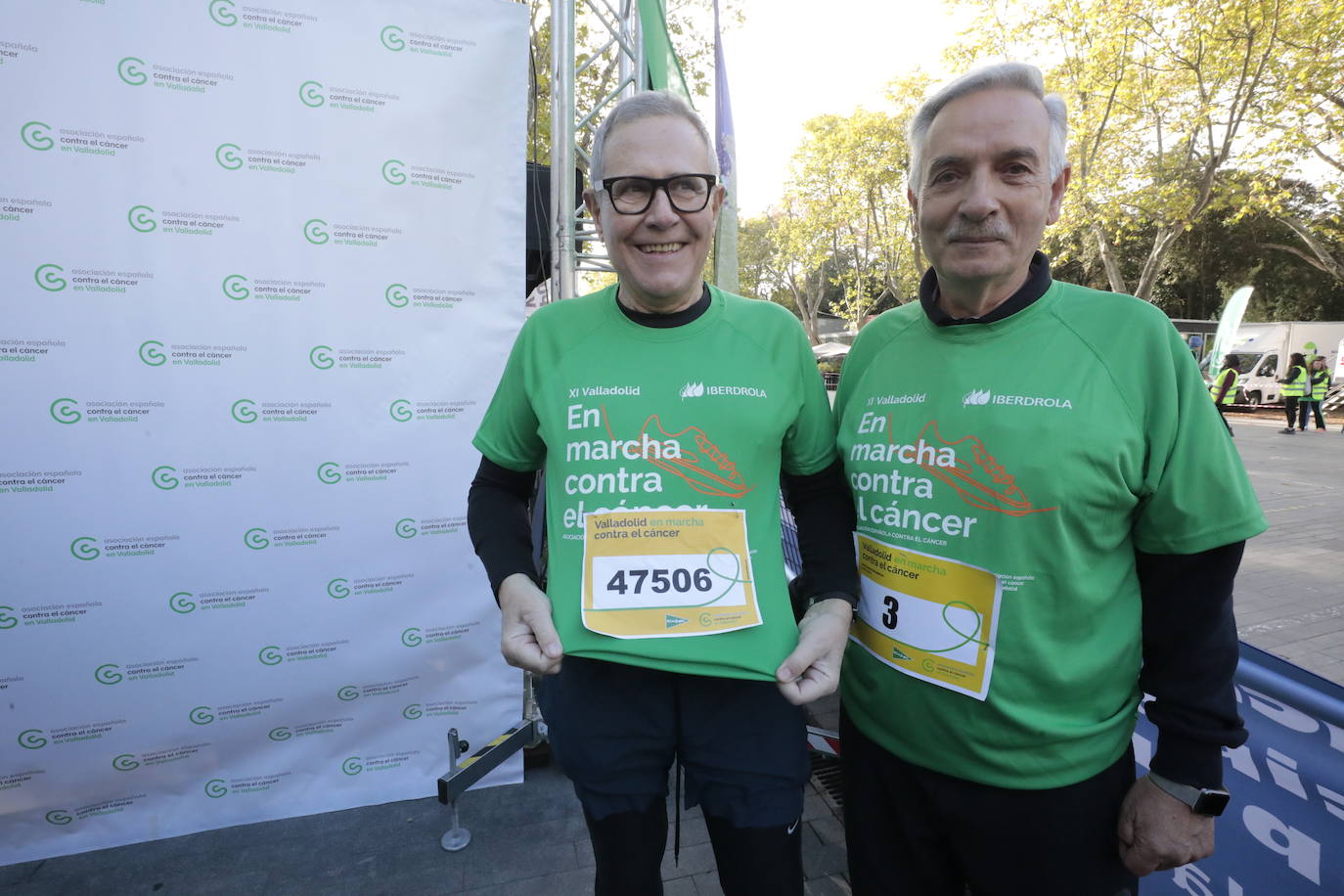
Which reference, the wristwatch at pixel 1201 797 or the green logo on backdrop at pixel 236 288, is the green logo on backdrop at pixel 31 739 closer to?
the green logo on backdrop at pixel 236 288

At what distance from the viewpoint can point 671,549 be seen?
125 centimetres

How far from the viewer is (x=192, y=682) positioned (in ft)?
8.84

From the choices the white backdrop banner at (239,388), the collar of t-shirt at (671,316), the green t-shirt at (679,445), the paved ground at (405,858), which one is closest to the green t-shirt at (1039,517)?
the green t-shirt at (679,445)

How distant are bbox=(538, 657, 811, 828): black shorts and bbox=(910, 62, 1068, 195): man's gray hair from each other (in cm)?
112

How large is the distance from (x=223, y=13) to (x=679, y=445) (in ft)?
8.30

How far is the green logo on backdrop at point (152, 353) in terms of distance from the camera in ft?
8.12

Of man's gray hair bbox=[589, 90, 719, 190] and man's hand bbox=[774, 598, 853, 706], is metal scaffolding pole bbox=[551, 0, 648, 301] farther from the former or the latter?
man's hand bbox=[774, 598, 853, 706]

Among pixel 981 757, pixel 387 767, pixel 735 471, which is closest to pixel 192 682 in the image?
pixel 387 767

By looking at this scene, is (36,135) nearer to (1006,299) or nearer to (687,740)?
(687,740)

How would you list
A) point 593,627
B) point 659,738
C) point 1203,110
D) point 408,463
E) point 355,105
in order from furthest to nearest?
point 1203,110, point 408,463, point 355,105, point 659,738, point 593,627

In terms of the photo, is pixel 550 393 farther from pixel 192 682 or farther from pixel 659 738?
pixel 192 682

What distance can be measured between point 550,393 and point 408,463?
168 cm

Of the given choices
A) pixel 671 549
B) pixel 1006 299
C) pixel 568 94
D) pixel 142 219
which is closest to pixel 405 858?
pixel 671 549

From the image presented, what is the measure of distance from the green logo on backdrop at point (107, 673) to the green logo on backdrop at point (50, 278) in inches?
55.8
